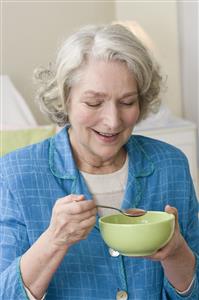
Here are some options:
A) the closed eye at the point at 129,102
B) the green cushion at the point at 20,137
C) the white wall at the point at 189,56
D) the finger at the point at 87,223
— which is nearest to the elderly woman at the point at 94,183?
the closed eye at the point at 129,102

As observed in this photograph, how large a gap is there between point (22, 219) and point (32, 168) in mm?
115

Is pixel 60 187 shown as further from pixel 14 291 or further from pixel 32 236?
pixel 14 291

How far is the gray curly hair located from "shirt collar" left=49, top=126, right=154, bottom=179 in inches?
2.7

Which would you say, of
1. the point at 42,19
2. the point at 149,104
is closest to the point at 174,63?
the point at 42,19

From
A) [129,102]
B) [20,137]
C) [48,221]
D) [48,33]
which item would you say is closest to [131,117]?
[129,102]

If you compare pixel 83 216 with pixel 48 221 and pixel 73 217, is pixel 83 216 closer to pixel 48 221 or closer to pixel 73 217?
pixel 73 217

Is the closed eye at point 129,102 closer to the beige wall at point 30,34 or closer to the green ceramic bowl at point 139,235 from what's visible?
the green ceramic bowl at point 139,235

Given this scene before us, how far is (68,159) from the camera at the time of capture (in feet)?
4.20

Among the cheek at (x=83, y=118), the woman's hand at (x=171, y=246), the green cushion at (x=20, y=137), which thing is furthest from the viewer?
the green cushion at (x=20, y=137)

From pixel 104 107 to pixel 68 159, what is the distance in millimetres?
164

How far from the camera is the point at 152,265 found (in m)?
1.27

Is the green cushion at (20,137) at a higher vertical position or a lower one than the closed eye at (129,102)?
lower

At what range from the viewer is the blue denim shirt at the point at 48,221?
3.98 feet

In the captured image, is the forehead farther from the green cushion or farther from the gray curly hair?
the green cushion
